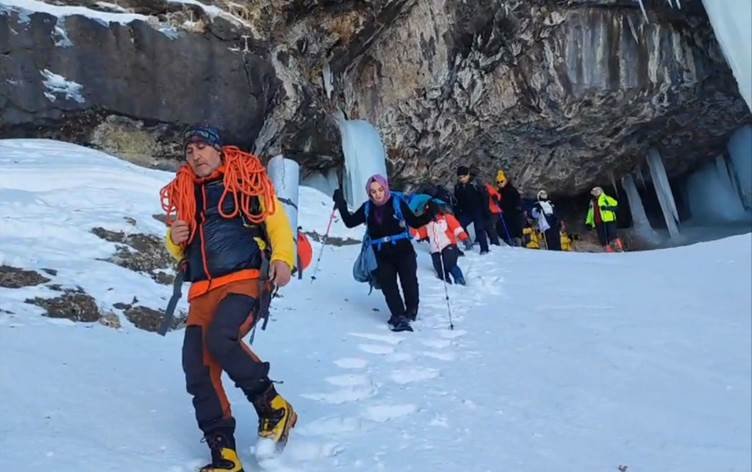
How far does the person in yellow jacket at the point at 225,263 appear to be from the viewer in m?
3.03

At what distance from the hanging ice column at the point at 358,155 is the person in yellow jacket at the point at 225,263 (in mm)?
10904

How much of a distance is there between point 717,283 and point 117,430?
568 centimetres

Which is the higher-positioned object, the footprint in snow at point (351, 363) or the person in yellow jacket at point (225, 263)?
the person in yellow jacket at point (225, 263)

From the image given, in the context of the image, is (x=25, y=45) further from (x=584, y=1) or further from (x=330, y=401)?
(x=584, y=1)

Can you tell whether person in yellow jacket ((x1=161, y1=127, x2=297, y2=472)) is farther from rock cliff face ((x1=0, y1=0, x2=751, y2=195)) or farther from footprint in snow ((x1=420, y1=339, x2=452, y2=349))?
rock cliff face ((x1=0, y1=0, x2=751, y2=195))

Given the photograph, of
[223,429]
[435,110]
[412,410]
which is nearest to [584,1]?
[435,110]

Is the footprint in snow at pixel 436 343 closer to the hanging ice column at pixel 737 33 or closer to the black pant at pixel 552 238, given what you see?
the black pant at pixel 552 238

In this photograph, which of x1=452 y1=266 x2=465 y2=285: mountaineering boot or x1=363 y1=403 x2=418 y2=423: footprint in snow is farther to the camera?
x1=452 y1=266 x2=465 y2=285: mountaineering boot

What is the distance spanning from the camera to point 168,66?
11.9 meters

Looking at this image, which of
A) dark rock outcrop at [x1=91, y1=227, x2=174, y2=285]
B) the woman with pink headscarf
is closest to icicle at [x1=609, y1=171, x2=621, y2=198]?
the woman with pink headscarf

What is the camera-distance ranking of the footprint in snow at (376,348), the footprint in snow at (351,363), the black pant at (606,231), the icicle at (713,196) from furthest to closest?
the icicle at (713,196), the black pant at (606,231), the footprint in snow at (376,348), the footprint in snow at (351,363)

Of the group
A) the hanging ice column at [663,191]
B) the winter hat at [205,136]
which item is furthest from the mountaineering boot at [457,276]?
the hanging ice column at [663,191]

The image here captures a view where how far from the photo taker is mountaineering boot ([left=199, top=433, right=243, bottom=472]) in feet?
9.22

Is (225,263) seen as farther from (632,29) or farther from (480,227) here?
(632,29)
